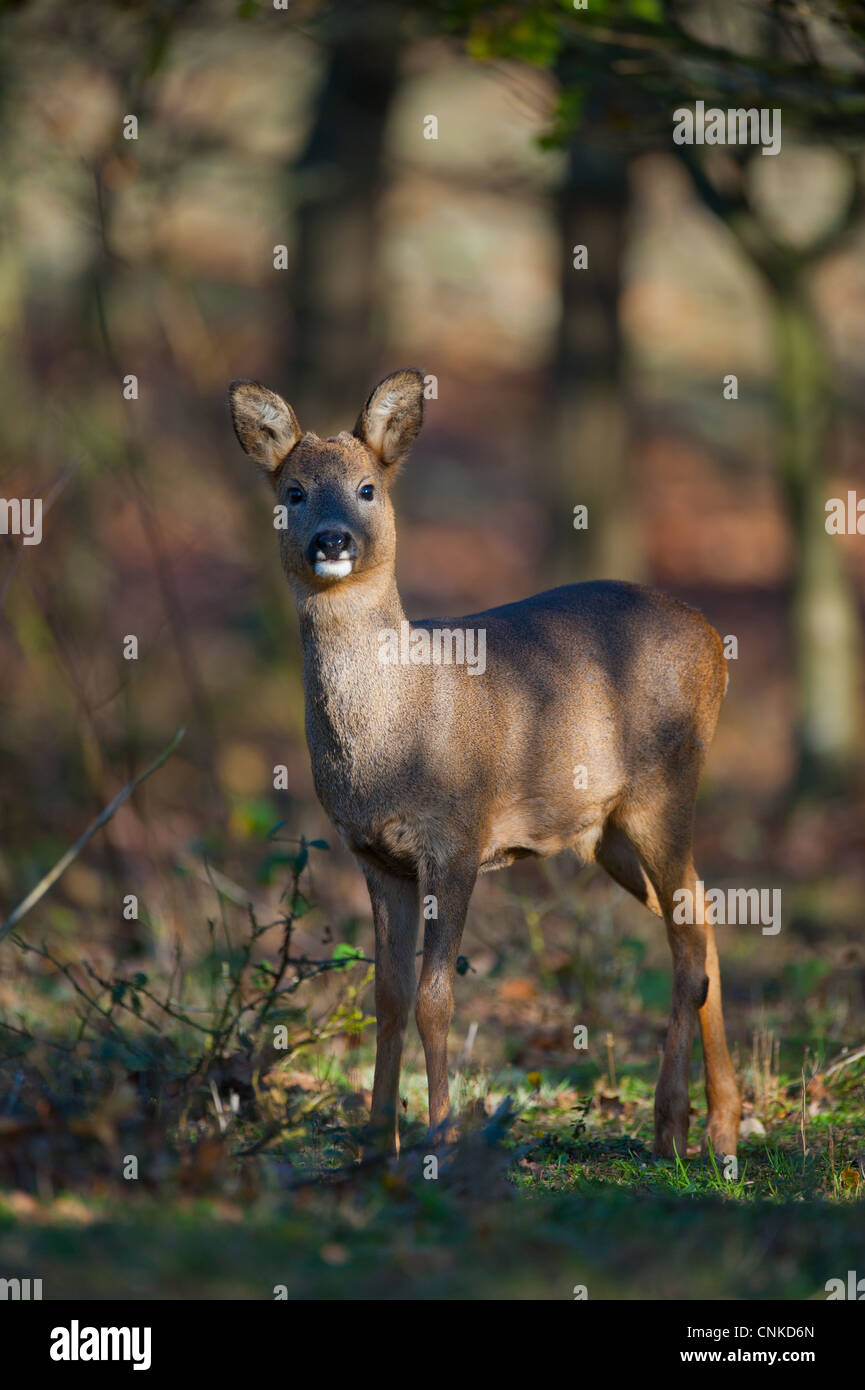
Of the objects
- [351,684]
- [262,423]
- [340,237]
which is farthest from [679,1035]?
[340,237]

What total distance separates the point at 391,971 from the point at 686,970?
1.32 meters

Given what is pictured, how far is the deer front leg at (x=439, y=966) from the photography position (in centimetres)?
583

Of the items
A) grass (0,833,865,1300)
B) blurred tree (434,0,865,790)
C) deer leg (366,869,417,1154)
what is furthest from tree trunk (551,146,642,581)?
deer leg (366,869,417,1154)

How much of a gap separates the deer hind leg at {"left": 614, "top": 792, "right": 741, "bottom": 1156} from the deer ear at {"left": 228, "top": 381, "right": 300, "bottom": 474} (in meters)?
2.06

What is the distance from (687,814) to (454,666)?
1301 mm

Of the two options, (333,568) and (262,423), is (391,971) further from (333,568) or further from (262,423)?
(262,423)

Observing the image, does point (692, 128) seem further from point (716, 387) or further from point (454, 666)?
point (716, 387)

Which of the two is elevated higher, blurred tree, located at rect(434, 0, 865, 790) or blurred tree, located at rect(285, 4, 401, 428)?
blurred tree, located at rect(285, 4, 401, 428)

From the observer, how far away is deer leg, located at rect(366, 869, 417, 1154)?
19.9 feet

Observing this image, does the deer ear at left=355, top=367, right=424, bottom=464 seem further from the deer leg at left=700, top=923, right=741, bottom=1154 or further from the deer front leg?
the deer leg at left=700, top=923, right=741, bottom=1154

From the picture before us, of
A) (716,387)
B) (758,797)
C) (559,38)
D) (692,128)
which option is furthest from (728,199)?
(716,387)

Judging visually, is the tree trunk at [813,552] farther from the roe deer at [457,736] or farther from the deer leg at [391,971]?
the deer leg at [391,971]

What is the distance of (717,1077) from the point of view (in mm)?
6605

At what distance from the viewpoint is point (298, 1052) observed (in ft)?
22.3
